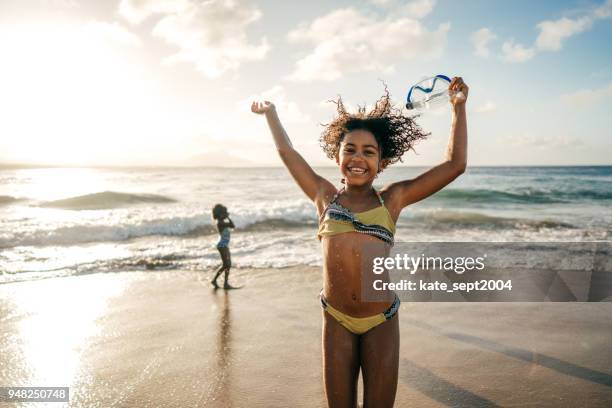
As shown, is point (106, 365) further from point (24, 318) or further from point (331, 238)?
point (331, 238)

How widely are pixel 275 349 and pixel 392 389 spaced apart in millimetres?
2611

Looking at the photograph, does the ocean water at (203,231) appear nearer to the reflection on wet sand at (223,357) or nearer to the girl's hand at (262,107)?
the reflection on wet sand at (223,357)

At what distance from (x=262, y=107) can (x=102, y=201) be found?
27.9 meters

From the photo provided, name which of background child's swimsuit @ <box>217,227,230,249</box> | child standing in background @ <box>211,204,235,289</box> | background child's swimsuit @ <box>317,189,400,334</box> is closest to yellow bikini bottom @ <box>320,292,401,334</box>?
background child's swimsuit @ <box>317,189,400,334</box>

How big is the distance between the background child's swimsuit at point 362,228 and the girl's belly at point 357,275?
1.1 inches

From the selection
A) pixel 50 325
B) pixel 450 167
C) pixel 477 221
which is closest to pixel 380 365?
pixel 450 167

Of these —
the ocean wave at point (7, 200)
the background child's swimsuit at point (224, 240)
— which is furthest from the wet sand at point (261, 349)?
the ocean wave at point (7, 200)

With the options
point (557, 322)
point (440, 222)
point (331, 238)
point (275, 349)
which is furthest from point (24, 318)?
point (440, 222)

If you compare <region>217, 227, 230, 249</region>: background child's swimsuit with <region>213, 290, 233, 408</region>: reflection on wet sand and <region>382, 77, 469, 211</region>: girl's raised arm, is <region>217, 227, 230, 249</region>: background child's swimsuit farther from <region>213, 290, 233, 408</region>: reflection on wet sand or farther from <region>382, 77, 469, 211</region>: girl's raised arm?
<region>382, 77, 469, 211</region>: girl's raised arm

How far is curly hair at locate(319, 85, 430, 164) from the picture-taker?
9.16 feet

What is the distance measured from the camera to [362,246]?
8.17 feet

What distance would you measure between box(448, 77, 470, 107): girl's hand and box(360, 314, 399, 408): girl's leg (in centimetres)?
150

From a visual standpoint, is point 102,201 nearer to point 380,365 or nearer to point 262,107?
point 262,107

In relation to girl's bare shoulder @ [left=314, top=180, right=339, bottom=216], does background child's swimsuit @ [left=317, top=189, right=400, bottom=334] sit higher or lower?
lower
